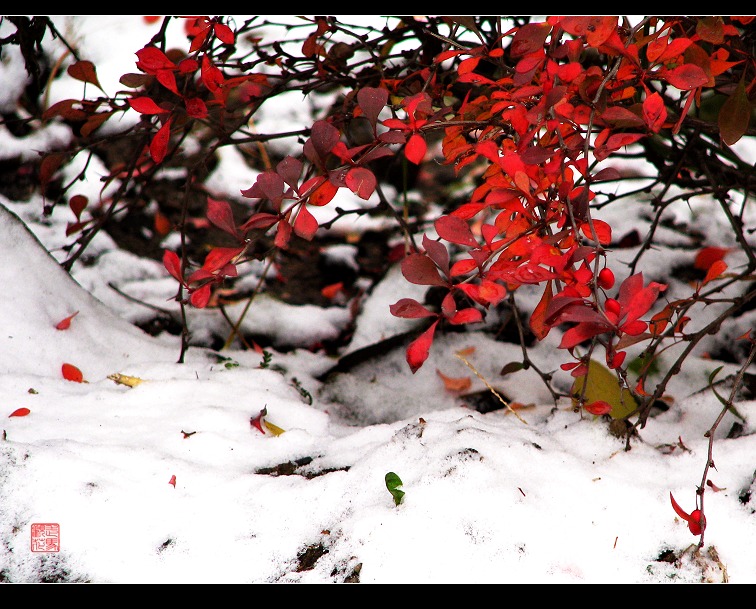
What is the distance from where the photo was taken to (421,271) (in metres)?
0.85

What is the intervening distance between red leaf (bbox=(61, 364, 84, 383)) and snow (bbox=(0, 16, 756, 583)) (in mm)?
17

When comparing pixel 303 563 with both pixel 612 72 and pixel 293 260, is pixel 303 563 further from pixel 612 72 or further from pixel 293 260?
pixel 293 260

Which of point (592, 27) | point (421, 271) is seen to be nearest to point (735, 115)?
point (592, 27)

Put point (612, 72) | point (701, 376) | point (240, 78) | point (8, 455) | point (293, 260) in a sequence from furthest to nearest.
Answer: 1. point (293, 260)
2. point (701, 376)
3. point (240, 78)
4. point (8, 455)
5. point (612, 72)

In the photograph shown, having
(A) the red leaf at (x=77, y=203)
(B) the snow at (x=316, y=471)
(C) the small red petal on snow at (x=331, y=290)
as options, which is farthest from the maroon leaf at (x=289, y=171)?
(C) the small red petal on snow at (x=331, y=290)

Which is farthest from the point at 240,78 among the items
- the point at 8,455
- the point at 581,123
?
the point at 8,455

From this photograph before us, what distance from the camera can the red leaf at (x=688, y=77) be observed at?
0.83 meters

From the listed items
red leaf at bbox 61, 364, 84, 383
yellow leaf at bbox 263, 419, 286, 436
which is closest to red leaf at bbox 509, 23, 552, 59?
yellow leaf at bbox 263, 419, 286, 436

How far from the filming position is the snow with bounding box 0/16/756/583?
0.90 meters

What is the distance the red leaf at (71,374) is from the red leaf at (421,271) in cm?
87

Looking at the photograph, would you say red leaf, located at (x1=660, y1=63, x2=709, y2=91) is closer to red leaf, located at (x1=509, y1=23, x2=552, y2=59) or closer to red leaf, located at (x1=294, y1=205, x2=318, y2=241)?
red leaf, located at (x1=509, y1=23, x2=552, y2=59)

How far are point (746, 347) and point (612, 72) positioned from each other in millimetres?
1049

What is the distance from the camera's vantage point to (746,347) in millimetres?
1594

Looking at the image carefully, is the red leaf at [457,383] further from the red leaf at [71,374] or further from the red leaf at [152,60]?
the red leaf at [152,60]
